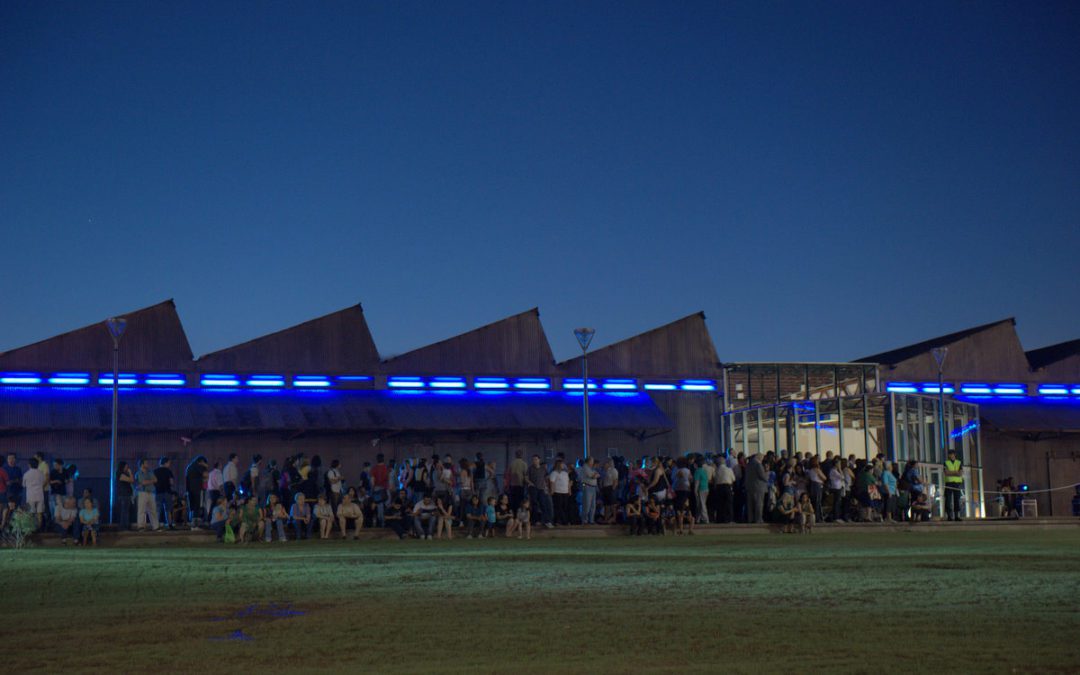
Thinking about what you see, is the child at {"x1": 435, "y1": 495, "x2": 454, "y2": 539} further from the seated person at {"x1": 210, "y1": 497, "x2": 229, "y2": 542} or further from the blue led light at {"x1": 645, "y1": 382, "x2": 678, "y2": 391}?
the blue led light at {"x1": 645, "y1": 382, "x2": 678, "y2": 391}

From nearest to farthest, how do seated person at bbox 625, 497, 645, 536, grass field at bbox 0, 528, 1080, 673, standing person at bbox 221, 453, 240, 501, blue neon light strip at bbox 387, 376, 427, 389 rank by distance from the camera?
grass field at bbox 0, 528, 1080, 673, seated person at bbox 625, 497, 645, 536, standing person at bbox 221, 453, 240, 501, blue neon light strip at bbox 387, 376, 427, 389

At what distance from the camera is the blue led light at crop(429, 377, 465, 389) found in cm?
3791

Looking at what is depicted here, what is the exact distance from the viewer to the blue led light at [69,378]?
33.9 metres

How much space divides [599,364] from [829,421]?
7.61 meters

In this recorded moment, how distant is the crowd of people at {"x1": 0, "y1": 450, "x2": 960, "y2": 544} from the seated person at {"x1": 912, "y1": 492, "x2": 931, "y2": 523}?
0.28 ft

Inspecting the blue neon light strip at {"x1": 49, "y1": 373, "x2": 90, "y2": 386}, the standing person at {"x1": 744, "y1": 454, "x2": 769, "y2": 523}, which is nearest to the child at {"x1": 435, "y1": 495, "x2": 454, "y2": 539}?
the standing person at {"x1": 744, "y1": 454, "x2": 769, "y2": 523}

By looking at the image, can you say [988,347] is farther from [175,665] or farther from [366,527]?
[175,665]

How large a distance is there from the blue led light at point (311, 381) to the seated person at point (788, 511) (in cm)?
1559

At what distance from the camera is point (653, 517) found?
87.0 ft

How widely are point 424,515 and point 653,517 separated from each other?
5058 mm

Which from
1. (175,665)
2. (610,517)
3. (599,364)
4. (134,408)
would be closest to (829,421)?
(599,364)

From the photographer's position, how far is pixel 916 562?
15.8 meters

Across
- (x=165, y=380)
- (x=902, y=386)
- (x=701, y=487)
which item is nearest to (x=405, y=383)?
(x=165, y=380)

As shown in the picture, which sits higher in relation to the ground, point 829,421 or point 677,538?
point 829,421
